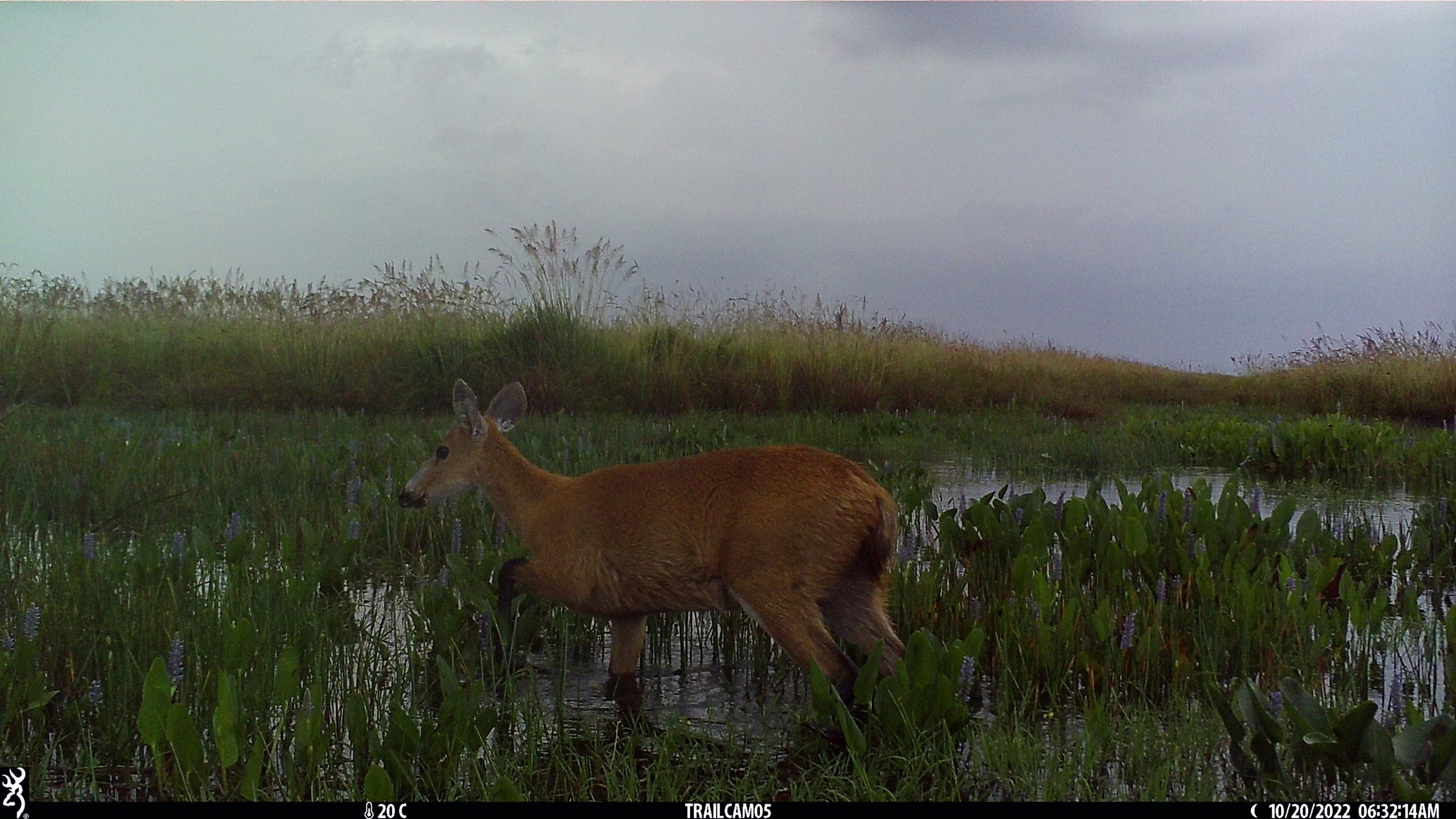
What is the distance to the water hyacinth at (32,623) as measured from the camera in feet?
12.7

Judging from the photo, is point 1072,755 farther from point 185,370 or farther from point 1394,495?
point 185,370

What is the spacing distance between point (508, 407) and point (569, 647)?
1051 mm

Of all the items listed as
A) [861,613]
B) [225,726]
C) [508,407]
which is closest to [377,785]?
[225,726]

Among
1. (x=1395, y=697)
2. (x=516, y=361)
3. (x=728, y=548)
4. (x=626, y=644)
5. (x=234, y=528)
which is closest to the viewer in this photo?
(x=1395, y=697)

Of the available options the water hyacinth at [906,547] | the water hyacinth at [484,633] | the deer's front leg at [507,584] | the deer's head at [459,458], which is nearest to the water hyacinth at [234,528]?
the deer's head at [459,458]

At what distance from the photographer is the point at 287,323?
45.7ft

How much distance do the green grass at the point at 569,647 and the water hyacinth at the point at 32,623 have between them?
0.10 feet

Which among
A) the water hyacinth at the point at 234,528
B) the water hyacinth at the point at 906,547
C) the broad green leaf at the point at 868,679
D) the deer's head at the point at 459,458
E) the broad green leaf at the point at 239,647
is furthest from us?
the water hyacinth at the point at 234,528

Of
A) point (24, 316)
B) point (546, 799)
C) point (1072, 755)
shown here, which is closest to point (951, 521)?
point (1072, 755)

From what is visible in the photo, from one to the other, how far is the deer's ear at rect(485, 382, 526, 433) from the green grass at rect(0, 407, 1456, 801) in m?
0.61

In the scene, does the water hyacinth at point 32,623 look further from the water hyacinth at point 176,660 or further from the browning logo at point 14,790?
the browning logo at point 14,790

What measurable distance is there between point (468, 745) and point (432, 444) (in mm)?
5191

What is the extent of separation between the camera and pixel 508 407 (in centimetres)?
483

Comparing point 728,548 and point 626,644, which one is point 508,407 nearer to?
point 626,644
